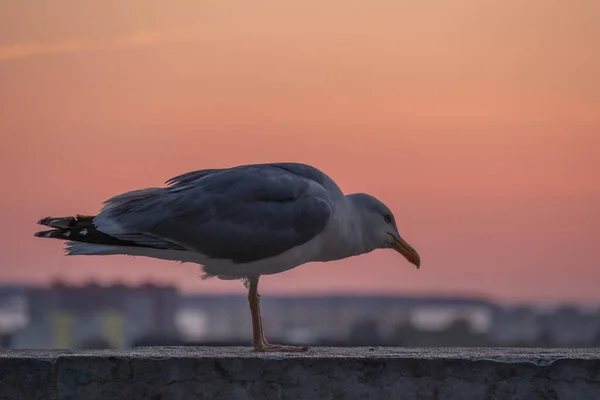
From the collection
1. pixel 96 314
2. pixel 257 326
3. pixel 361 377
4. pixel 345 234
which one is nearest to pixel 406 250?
pixel 345 234

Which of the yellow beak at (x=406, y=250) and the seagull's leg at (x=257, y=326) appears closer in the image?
the seagull's leg at (x=257, y=326)

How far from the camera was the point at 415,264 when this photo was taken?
13500 mm

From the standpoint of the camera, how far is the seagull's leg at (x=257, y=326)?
39.4 feet

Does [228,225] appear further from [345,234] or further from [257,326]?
[345,234]

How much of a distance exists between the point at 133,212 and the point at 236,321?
156m

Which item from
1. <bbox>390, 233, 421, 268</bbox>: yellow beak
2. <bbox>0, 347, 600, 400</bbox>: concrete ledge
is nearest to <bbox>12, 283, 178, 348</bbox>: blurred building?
<bbox>390, 233, 421, 268</bbox>: yellow beak

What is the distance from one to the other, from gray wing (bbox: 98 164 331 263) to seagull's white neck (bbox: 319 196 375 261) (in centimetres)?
18

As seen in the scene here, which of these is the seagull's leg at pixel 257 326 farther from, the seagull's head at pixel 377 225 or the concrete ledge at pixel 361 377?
the concrete ledge at pixel 361 377

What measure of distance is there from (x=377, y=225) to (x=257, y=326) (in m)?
1.78

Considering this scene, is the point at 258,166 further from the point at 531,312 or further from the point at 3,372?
the point at 531,312

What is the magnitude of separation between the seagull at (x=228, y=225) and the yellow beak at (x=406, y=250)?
99 centimetres

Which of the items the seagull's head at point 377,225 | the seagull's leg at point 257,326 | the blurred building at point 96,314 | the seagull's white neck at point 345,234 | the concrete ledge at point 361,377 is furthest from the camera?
the blurred building at point 96,314

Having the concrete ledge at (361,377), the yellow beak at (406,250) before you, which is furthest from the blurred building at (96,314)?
the concrete ledge at (361,377)

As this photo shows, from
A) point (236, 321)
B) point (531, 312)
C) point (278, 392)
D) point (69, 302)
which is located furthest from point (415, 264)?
point (531, 312)
